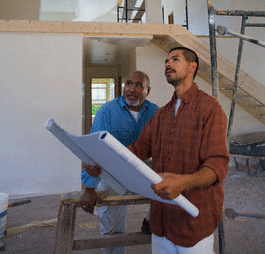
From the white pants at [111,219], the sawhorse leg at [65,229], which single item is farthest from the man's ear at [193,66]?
the white pants at [111,219]

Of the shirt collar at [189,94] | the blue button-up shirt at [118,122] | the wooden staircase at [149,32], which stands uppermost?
the wooden staircase at [149,32]

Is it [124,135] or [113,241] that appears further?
[124,135]

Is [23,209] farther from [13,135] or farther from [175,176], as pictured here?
[175,176]

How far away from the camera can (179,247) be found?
1.22 m

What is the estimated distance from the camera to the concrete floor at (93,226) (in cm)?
268

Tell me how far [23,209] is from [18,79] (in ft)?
8.56

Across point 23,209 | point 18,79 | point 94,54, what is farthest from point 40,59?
point 23,209

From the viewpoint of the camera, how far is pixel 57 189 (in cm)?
477

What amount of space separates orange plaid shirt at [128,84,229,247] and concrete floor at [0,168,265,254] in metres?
1.64

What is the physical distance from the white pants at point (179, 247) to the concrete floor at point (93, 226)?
4.79ft

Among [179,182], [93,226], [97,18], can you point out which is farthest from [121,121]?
[97,18]

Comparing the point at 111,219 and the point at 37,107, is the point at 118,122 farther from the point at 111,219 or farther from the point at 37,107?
the point at 37,107

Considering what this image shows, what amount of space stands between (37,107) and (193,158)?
4329mm

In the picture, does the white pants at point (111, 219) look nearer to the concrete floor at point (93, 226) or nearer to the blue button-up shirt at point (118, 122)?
the blue button-up shirt at point (118, 122)
